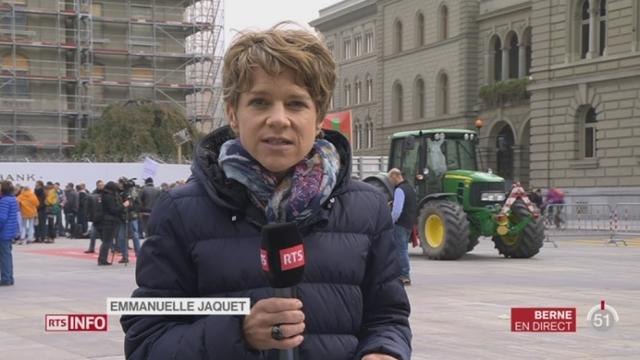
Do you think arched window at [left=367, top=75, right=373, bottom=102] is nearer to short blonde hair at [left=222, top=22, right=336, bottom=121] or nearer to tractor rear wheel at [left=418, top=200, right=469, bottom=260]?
tractor rear wheel at [left=418, top=200, right=469, bottom=260]

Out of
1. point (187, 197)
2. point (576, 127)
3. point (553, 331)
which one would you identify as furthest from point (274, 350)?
point (576, 127)

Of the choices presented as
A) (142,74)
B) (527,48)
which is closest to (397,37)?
(527,48)

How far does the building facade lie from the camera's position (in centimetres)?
4025

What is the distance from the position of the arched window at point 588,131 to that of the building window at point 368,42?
27.8 m

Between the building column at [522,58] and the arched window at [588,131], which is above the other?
the building column at [522,58]

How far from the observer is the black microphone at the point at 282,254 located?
2.20m

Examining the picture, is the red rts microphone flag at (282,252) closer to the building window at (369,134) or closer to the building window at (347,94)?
the building window at (369,134)

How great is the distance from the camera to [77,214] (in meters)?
30.6

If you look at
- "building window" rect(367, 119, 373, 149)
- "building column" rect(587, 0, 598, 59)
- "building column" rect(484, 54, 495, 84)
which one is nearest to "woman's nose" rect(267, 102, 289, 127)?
"building column" rect(587, 0, 598, 59)

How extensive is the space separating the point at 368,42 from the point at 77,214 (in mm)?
41592

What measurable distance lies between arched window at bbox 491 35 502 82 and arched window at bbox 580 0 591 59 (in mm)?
10577

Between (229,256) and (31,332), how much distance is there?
26.1ft

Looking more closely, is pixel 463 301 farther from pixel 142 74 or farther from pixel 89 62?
pixel 142 74

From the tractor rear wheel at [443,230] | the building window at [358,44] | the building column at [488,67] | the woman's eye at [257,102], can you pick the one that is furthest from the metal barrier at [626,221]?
the building window at [358,44]
